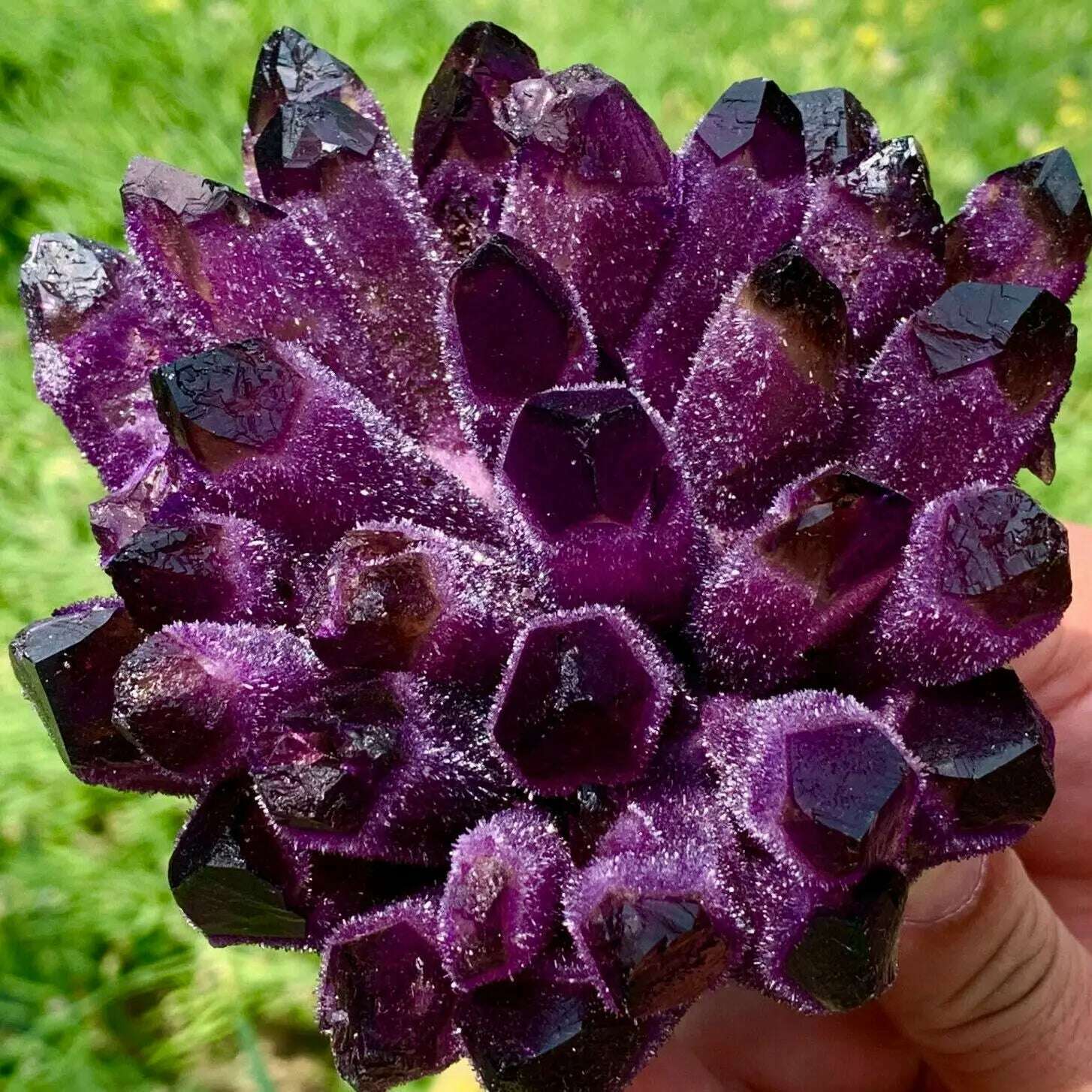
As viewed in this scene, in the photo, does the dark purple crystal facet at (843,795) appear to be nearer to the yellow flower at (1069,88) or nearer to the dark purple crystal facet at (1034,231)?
the dark purple crystal facet at (1034,231)

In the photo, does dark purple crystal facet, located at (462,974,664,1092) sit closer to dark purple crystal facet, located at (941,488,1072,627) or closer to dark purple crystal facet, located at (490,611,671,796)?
dark purple crystal facet, located at (490,611,671,796)

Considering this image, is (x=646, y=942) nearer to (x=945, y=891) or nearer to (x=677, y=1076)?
(x=945, y=891)

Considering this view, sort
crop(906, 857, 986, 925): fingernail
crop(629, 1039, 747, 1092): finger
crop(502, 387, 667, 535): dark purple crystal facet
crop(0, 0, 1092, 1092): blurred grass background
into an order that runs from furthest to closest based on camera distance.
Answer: crop(0, 0, 1092, 1092): blurred grass background, crop(629, 1039, 747, 1092): finger, crop(906, 857, 986, 925): fingernail, crop(502, 387, 667, 535): dark purple crystal facet

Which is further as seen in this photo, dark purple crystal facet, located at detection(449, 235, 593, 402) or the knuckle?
the knuckle

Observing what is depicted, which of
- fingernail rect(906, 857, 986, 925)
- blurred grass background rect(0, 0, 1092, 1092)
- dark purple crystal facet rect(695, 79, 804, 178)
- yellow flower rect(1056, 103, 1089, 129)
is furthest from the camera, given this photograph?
yellow flower rect(1056, 103, 1089, 129)

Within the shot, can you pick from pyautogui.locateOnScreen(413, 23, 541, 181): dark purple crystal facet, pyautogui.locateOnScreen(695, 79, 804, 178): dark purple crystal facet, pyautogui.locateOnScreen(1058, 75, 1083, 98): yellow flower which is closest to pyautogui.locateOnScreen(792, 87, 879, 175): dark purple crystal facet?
pyautogui.locateOnScreen(695, 79, 804, 178): dark purple crystal facet

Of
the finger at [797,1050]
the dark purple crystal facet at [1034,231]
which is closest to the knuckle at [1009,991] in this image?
the finger at [797,1050]

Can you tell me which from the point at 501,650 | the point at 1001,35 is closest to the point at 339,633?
the point at 501,650

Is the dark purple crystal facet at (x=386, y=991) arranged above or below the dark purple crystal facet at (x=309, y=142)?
below
